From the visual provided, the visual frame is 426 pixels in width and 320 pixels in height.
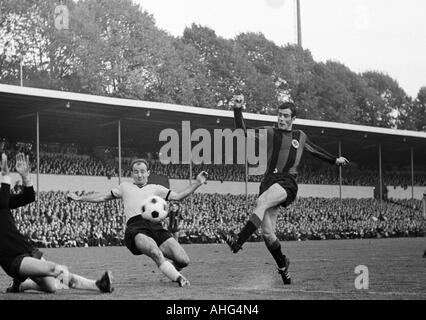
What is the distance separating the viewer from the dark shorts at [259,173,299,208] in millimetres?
10469

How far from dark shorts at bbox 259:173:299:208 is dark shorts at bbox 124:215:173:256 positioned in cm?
147

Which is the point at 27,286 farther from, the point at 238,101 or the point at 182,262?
the point at 238,101

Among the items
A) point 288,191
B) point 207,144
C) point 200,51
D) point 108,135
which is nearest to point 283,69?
point 200,51

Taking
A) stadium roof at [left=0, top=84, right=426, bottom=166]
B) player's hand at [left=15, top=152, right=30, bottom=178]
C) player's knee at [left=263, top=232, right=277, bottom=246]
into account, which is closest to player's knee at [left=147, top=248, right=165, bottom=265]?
Result: player's knee at [left=263, top=232, right=277, bottom=246]

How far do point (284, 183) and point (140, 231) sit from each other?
1.96 meters

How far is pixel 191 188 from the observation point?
9805 mm

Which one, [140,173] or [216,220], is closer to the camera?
[140,173]

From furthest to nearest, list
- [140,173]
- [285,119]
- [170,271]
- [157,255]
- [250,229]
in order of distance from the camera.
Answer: [285,119]
[140,173]
[250,229]
[157,255]
[170,271]

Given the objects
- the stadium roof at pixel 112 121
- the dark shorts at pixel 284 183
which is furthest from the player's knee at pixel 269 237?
the stadium roof at pixel 112 121

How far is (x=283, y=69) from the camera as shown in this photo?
73250 mm

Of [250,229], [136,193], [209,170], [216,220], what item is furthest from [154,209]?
[209,170]

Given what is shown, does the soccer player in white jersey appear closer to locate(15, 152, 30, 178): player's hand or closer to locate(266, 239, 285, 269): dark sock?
locate(266, 239, 285, 269): dark sock

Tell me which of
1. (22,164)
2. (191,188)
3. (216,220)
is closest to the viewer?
(22,164)

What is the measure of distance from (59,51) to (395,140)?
77.4ft
